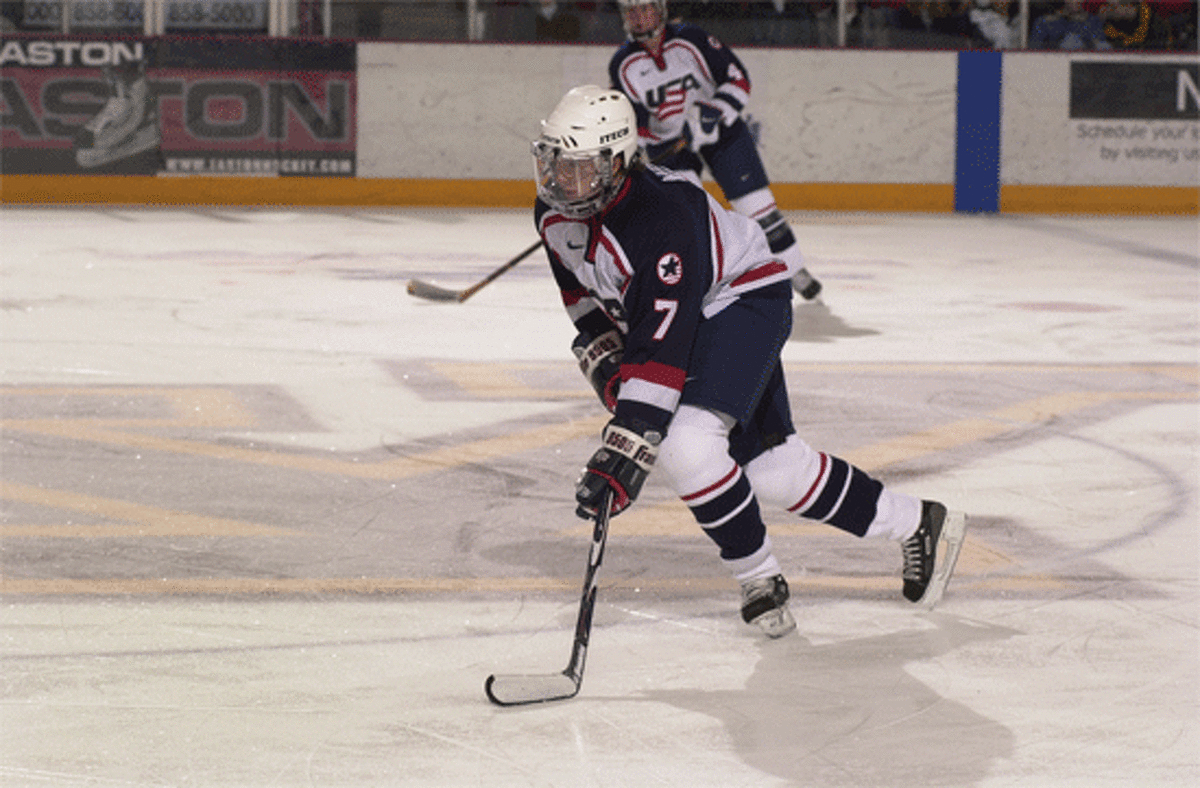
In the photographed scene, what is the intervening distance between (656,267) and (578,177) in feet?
0.62

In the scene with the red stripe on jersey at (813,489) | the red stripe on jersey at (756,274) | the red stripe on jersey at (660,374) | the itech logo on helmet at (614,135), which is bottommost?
the red stripe on jersey at (813,489)

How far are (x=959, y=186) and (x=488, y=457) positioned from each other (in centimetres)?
849

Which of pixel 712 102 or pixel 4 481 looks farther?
pixel 712 102

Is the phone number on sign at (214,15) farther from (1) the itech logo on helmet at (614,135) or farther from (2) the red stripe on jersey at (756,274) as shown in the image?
(1) the itech logo on helmet at (614,135)

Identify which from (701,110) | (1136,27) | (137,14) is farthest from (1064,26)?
(137,14)

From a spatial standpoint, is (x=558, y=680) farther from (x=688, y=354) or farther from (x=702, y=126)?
(x=702, y=126)

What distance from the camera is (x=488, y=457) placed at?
4.68m

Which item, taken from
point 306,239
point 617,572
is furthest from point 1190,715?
point 306,239

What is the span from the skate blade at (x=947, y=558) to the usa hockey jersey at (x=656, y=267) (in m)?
0.59

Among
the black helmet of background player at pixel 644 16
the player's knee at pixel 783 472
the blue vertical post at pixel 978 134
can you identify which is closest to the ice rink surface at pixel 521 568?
the player's knee at pixel 783 472

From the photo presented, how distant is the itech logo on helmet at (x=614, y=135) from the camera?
2.99m

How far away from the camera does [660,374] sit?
295 centimetres

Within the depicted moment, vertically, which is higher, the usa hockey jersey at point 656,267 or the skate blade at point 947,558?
the usa hockey jersey at point 656,267

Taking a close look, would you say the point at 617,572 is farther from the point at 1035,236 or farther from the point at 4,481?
the point at 1035,236
